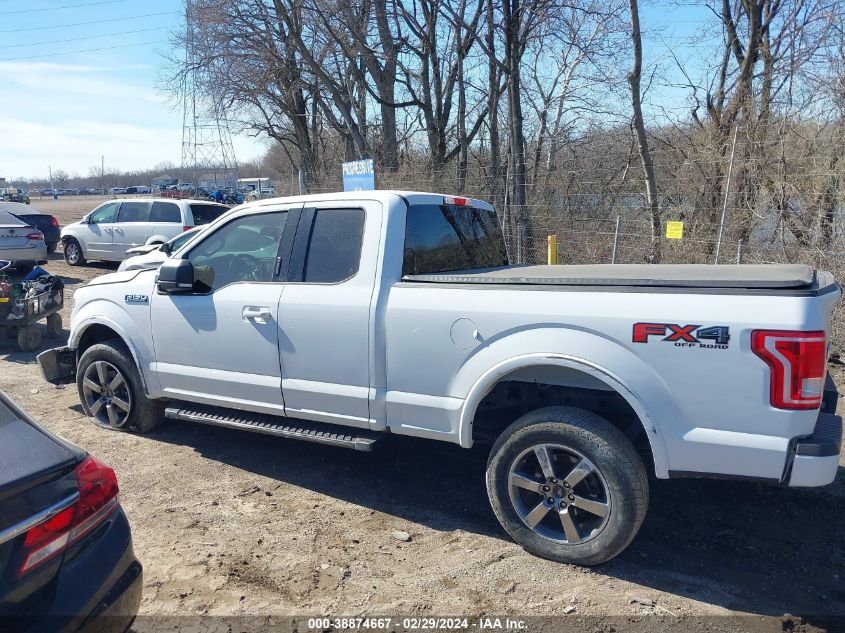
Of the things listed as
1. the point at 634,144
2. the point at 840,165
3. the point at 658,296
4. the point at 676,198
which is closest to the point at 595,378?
the point at 658,296

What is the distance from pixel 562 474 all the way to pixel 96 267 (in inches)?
631

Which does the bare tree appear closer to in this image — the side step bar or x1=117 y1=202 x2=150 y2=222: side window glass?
the side step bar

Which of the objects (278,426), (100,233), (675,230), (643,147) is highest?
(643,147)

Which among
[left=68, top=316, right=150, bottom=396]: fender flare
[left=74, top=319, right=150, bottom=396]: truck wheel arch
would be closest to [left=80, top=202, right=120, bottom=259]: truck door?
[left=74, top=319, right=150, bottom=396]: truck wheel arch

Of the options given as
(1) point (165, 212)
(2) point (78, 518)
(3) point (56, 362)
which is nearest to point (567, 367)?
(2) point (78, 518)

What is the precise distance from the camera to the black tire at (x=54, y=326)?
9102 mm

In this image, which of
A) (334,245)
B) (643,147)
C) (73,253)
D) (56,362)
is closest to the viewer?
(334,245)

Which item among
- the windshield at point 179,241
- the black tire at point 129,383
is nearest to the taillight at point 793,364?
the black tire at point 129,383

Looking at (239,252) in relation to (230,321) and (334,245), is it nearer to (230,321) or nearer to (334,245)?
(230,321)

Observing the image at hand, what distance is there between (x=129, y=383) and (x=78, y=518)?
311cm

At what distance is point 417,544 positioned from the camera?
3719 mm

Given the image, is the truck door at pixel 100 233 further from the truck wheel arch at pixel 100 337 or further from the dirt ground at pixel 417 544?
the dirt ground at pixel 417 544

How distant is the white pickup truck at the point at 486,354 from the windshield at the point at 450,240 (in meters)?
0.02

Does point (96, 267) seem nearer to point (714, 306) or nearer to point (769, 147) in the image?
point (769, 147)
